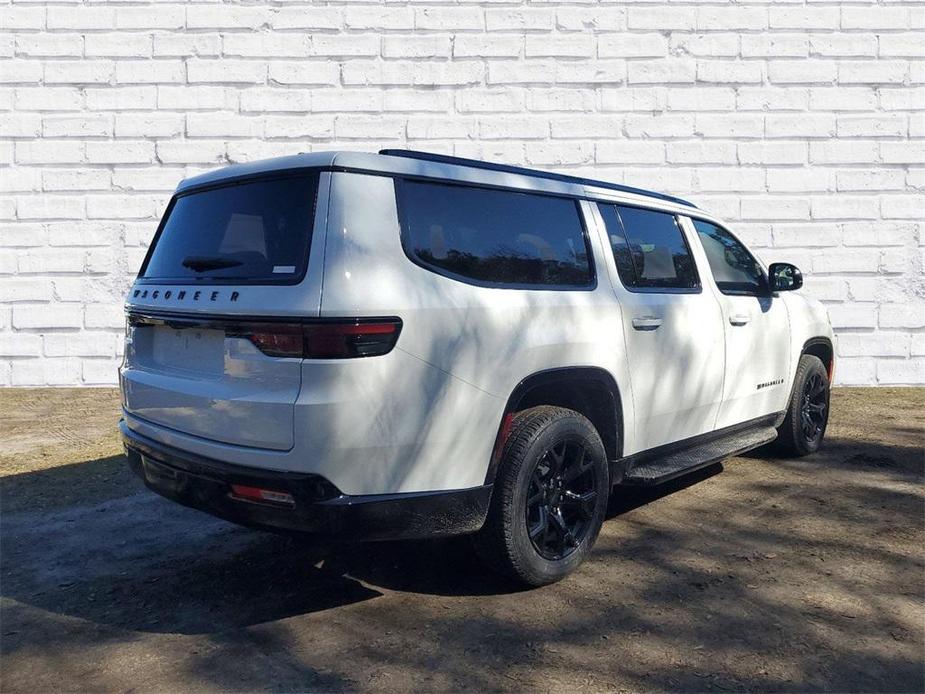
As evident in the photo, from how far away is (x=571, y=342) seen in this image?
3250 millimetres

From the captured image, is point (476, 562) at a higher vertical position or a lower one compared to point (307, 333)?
lower

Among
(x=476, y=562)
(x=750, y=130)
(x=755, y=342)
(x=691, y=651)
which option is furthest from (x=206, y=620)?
(x=750, y=130)

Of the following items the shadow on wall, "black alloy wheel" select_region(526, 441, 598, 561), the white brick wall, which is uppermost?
the white brick wall

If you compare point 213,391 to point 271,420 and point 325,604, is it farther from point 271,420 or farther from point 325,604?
point 325,604

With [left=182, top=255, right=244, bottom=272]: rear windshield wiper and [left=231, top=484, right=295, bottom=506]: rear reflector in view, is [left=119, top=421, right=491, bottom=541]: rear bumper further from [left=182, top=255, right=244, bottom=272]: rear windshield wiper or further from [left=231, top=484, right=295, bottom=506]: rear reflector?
[left=182, top=255, right=244, bottom=272]: rear windshield wiper

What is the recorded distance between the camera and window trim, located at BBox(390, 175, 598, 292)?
9.05ft

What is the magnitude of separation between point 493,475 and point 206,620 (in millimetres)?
1328

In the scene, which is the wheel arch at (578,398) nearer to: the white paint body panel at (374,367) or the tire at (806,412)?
the white paint body panel at (374,367)

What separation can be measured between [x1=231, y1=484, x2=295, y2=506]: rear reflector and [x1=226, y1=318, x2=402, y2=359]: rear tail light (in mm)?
497

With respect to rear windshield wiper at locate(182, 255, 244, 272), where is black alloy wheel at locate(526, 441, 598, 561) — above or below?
below

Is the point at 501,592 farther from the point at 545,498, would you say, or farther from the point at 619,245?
the point at 619,245

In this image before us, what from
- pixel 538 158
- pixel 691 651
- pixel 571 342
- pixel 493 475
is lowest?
pixel 691 651

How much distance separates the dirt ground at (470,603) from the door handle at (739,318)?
1.11 m

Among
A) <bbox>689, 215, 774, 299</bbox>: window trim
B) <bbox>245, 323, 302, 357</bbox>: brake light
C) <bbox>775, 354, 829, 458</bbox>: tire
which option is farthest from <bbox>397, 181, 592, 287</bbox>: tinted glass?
<bbox>775, 354, 829, 458</bbox>: tire
